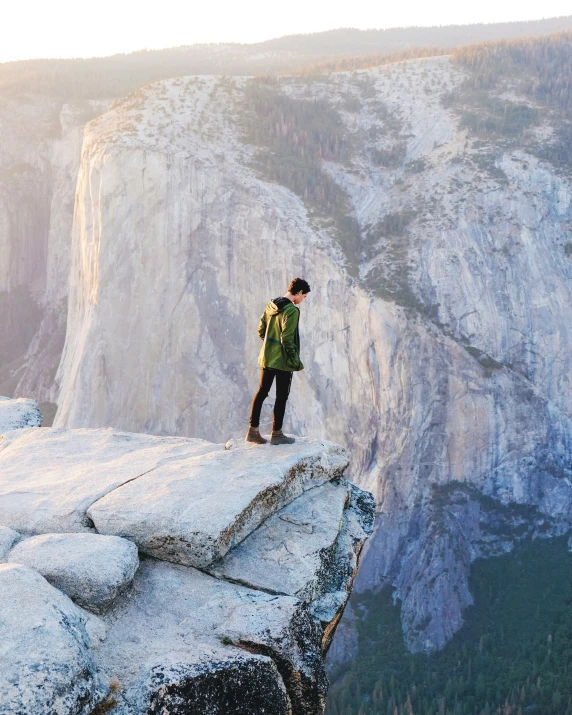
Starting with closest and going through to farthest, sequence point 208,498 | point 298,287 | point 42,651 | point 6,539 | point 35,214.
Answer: point 42,651, point 6,539, point 208,498, point 298,287, point 35,214

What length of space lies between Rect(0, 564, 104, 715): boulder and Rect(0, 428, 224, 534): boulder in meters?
2.02

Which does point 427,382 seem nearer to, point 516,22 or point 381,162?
point 381,162

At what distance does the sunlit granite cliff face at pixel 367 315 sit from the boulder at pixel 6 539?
2521 centimetres

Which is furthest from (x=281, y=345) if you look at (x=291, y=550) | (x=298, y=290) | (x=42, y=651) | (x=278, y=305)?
(x=42, y=651)

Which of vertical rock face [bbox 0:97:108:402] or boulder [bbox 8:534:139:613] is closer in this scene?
boulder [bbox 8:534:139:613]

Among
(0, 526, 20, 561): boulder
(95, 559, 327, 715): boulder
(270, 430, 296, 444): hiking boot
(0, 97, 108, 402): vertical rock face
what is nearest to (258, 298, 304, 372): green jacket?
(270, 430, 296, 444): hiking boot

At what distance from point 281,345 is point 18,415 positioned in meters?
5.96

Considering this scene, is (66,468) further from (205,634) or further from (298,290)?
(205,634)

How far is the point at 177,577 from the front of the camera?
8305mm

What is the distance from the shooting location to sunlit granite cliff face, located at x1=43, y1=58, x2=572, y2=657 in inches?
1368

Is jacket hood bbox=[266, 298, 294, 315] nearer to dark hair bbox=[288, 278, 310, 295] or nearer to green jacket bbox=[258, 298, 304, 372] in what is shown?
green jacket bbox=[258, 298, 304, 372]

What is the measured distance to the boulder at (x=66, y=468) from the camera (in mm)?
9266

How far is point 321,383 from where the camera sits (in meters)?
36.3

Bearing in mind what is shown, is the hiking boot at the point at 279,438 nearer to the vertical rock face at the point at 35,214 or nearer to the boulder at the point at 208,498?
the boulder at the point at 208,498
